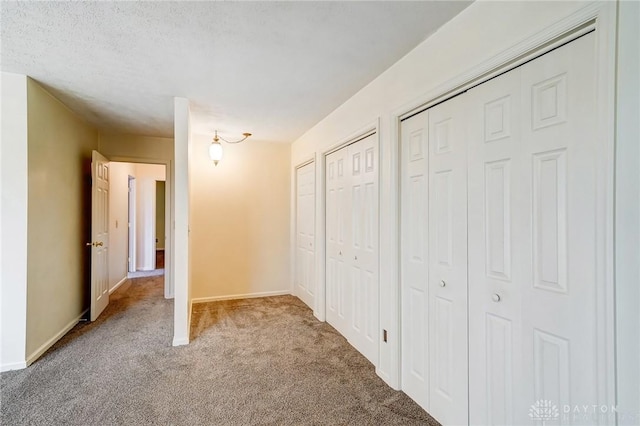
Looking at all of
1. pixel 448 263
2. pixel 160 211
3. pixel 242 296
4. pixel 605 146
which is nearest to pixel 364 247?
pixel 448 263

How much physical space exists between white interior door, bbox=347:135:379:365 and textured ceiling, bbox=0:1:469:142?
2.13 feet

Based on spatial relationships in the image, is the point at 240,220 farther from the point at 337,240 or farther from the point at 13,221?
the point at 13,221

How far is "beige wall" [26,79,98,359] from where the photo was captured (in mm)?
2607

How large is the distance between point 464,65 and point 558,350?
4.71 feet

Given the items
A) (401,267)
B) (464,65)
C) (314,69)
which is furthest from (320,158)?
(464,65)

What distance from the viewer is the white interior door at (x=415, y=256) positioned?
2.00m

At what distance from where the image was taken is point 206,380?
7.71ft

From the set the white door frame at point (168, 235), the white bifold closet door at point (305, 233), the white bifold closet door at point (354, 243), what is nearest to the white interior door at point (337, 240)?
the white bifold closet door at point (354, 243)

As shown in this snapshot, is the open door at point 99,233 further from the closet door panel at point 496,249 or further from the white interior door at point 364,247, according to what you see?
the closet door panel at point 496,249

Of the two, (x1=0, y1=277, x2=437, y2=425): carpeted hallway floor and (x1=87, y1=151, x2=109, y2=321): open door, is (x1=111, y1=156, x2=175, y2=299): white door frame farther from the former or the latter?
(x1=0, y1=277, x2=437, y2=425): carpeted hallway floor

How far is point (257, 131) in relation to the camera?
13.5 feet

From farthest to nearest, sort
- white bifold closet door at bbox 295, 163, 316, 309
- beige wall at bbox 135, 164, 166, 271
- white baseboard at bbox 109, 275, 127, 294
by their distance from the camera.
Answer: beige wall at bbox 135, 164, 166, 271 < white baseboard at bbox 109, 275, 127, 294 < white bifold closet door at bbox 295, 163, 316, 309

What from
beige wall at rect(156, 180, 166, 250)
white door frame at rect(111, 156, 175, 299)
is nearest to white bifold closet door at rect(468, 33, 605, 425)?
white door frame at rect(111, 156, 175, 299)

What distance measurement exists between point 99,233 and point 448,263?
4070mm
